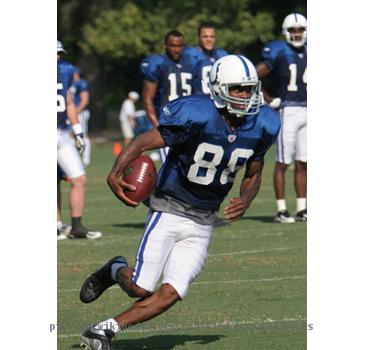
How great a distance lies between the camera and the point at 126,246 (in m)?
10.0

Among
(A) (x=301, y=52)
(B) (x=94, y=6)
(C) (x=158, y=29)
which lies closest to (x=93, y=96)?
(B) (x=94, y=6)

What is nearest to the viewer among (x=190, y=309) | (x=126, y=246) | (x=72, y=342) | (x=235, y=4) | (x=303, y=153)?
(x=72, y=342)

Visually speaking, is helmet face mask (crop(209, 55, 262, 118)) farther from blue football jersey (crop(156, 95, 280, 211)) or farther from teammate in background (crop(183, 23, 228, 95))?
teammate in background (crop(183, 23, 228, 95))

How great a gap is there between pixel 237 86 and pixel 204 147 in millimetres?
339

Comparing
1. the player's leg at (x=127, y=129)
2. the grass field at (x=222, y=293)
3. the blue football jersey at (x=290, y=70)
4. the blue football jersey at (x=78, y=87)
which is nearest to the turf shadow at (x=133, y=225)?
the grass field at (x=222, y=293)

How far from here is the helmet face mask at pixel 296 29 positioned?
11508 millimetres

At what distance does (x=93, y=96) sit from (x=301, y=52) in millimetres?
20120

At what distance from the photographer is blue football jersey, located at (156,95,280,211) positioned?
6.02 meters

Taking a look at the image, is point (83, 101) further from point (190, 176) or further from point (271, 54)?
point (190, 176)

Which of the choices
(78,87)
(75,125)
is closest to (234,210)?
(75,125)

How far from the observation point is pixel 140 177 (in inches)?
243

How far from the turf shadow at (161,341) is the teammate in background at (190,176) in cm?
35
